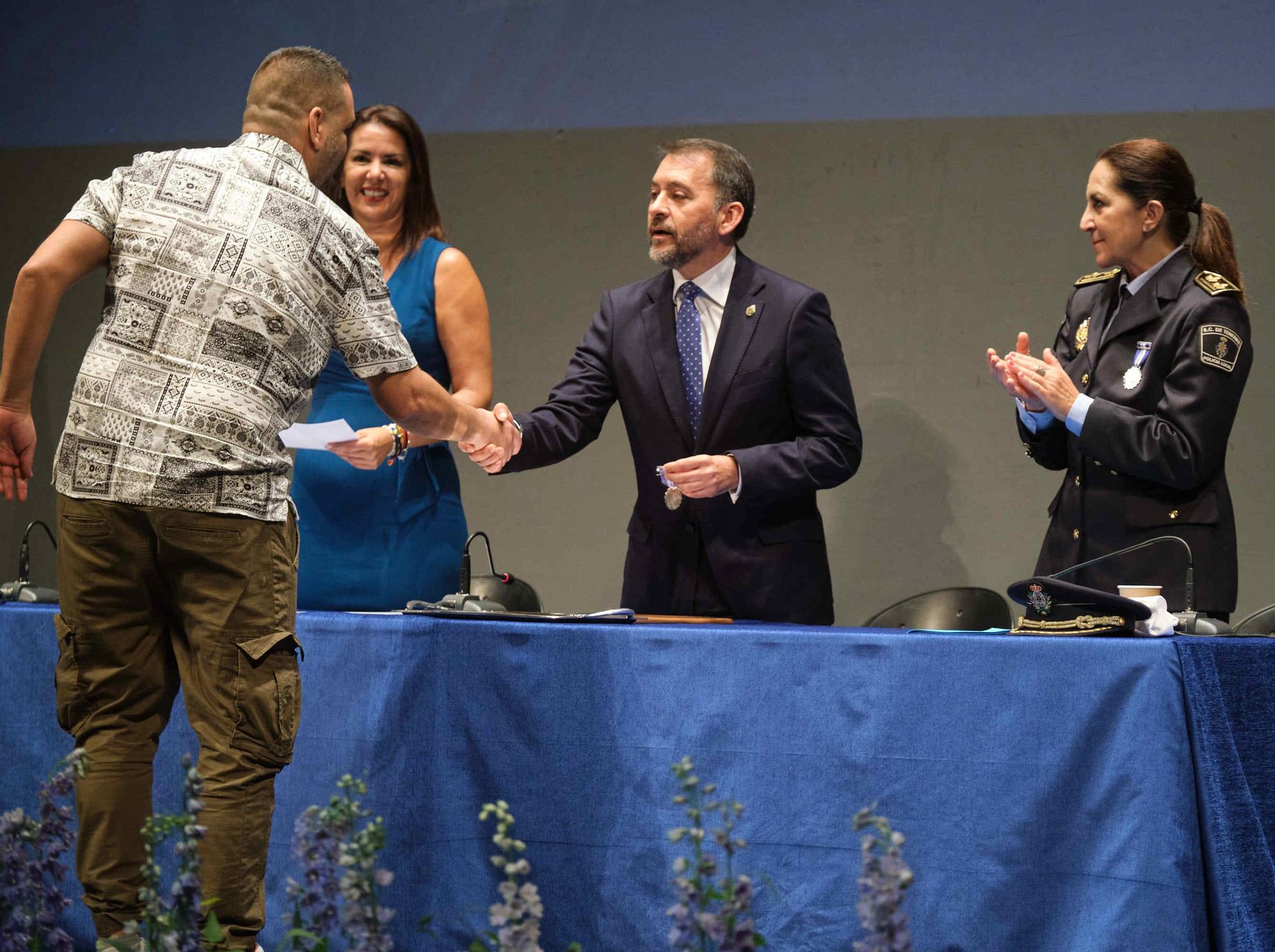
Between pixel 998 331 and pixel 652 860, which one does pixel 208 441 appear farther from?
pixel 998 331

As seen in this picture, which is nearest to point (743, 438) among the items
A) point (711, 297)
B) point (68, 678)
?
point (711, 297)

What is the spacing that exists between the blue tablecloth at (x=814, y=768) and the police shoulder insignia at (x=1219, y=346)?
2.56 ft

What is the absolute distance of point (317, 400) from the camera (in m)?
2.92

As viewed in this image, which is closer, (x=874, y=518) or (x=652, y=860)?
(x=652, y=860)

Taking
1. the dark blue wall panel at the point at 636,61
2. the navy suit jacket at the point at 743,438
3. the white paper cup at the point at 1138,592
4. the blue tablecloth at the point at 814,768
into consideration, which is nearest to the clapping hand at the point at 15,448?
the blue tablecloth at the point at 814,768

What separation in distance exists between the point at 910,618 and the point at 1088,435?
0.66 m

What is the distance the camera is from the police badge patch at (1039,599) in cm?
213

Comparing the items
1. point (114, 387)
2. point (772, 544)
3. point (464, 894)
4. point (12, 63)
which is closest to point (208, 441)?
point (114, 387)

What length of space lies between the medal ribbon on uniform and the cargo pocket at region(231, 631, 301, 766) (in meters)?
1.76

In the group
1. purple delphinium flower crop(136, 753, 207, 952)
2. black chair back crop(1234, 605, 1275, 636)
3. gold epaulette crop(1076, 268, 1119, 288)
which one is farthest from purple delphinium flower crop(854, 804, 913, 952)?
gold epaulette crop(1076, 268, 1119, 288)

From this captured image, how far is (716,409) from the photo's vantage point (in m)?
2.95

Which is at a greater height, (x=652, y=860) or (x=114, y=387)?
(x=114, y=387)

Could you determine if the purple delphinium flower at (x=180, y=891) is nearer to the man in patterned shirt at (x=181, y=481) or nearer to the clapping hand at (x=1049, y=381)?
the man in patterned shirt at (x=181, y=481)

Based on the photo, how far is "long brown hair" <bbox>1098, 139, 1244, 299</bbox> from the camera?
2734 millimetres
